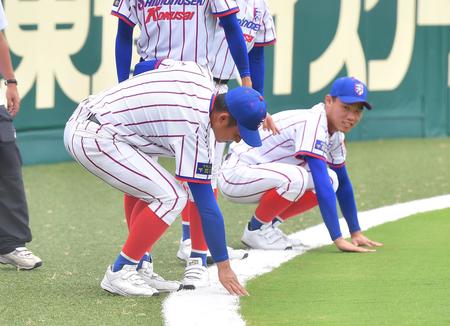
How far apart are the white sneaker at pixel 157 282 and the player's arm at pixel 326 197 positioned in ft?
3.60

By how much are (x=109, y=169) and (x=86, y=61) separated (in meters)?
5.38

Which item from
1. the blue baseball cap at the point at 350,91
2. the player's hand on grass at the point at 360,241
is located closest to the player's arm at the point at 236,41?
the blue baseball cap at the point at 350,91

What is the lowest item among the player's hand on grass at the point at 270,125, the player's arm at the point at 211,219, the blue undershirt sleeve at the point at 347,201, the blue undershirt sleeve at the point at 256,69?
the blue undershirt sleeve at the point at 347,201

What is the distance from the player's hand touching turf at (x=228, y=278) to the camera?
5.29m

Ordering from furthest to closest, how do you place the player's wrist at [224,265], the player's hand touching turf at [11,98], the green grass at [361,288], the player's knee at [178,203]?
the player's hand touching turf at [11,98] < the player's knee at [178,203] < the player's wrist at [224,265] < the green grass at [361,288]

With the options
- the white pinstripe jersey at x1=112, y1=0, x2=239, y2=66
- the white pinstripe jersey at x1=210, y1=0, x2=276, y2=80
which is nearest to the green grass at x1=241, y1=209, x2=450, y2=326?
the white pinstripe jersey at x1=210, y1=0, x2=276, y2=80

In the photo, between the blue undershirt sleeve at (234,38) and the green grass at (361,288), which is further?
the blue undershirt sleeve at (234,38)

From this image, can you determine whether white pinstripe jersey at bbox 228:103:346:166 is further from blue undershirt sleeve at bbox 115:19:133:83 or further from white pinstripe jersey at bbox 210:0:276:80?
blue undershirt sleeve at bbox 115:19:133:83

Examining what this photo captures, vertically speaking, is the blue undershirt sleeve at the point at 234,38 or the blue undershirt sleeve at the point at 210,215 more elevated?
the blue undershirt sleeve at the point at 234,38

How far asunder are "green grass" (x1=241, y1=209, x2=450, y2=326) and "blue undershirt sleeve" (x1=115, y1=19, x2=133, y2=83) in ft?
4.32

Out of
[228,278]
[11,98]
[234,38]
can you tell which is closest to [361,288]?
[228,278]

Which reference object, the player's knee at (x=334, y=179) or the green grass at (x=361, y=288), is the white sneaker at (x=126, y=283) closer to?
the green grass at (x=361, y=288)

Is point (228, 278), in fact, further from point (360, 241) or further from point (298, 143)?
point (360, 241)

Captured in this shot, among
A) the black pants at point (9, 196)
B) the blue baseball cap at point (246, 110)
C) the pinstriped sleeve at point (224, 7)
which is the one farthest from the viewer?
the black pants at point (9, 196)
